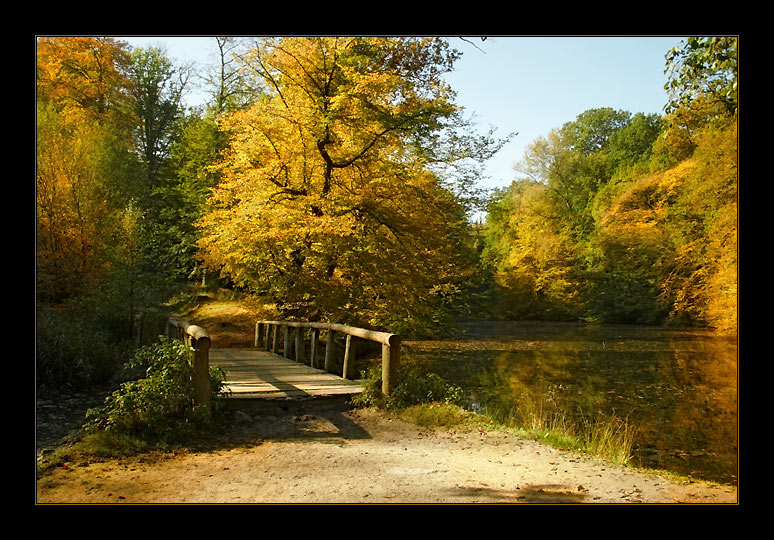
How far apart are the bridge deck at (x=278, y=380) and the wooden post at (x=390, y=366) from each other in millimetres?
520

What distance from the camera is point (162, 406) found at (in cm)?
598

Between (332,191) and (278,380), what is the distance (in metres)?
5.31

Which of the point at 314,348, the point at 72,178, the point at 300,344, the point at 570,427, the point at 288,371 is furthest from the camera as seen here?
the point at 72,178

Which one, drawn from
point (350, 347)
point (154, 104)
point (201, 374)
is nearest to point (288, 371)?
point (350, 347)

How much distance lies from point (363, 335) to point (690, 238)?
20598 millimetres

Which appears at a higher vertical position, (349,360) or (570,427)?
(349,360)

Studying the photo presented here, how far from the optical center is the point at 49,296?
658 inches

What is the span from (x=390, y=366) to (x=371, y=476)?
109 inches

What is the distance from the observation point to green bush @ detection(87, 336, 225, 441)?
Result: 5.74 metres

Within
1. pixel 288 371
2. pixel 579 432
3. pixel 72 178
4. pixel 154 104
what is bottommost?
pixel 579 432

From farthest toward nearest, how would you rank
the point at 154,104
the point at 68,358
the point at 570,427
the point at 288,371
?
the point at 154,104 < the point at 288,371 < the point at 68,358 < the point at 570,427

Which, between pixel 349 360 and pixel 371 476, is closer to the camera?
pixel 371 476

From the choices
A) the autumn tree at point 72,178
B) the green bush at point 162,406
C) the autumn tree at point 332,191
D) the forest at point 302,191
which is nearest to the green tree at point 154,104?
the forest at point 302,191

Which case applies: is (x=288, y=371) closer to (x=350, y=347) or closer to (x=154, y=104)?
(x=350, y=347)
